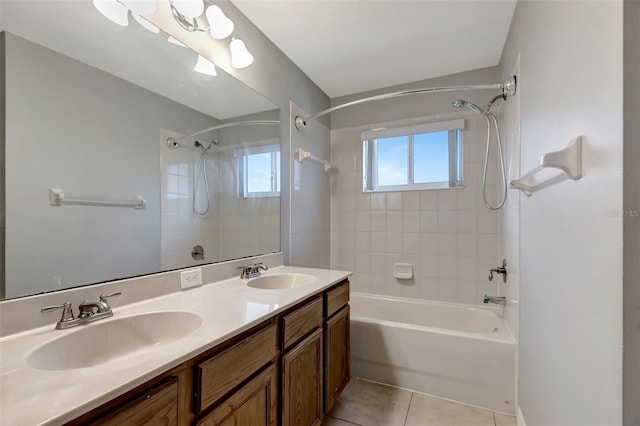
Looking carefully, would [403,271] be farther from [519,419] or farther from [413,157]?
[519,419]

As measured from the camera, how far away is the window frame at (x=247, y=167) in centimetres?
179

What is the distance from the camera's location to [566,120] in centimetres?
93

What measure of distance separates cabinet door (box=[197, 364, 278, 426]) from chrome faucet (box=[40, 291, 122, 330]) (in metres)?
0.50

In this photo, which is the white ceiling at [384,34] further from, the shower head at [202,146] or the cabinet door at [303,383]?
the cabinet door at [303,383]

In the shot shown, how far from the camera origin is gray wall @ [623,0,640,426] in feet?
1.93

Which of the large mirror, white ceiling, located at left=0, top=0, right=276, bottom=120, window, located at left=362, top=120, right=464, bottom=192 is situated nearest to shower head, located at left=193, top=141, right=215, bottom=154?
the large mirror

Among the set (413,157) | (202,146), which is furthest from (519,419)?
(202,146)

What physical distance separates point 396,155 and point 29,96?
8.28 ft

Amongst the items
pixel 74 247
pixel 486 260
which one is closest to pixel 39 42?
pixel 74 247

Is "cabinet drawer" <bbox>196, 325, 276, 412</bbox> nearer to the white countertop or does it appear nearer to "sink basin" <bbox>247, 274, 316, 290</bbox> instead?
the white countertop

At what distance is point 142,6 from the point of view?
1203mm

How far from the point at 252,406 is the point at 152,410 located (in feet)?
1.34

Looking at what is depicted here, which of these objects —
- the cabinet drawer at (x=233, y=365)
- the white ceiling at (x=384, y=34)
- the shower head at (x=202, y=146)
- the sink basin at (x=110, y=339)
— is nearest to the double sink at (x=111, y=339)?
the sink basin at (x=110, y=339)

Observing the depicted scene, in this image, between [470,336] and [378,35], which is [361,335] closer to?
[470,336]
